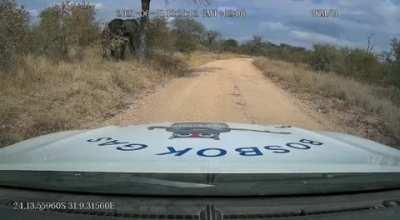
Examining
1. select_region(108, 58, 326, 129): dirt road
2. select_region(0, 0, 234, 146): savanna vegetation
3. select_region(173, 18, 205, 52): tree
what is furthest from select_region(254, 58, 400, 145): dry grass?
select_region(173, 18, 205, 52): tree

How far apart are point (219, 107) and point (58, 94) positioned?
4122 millimetres

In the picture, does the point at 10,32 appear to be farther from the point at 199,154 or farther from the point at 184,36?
the point at 184,36

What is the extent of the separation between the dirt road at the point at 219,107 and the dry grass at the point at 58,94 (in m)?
Answer: 0.72

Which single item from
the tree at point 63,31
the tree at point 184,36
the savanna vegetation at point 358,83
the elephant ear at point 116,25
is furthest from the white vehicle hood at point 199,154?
the tree at point 184,36

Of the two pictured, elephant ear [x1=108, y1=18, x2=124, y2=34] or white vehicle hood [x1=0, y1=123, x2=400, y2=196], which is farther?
elephant ear [x1=108, y1=18, x2=124, y2=34]

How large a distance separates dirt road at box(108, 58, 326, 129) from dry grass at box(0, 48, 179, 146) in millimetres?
725

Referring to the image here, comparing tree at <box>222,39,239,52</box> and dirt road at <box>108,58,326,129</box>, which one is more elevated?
dirt road at <box>108,58,326,129</box>

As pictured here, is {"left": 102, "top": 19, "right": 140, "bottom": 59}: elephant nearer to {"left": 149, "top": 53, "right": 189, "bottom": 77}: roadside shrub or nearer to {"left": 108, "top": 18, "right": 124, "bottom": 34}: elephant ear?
{"left": 108, "top": 18, "right": 124, "bottom": 34}: elephant ear

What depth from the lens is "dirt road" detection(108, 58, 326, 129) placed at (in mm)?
14086

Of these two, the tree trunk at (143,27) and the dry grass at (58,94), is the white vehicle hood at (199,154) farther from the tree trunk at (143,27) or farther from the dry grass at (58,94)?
the tree trunk at (143,27)

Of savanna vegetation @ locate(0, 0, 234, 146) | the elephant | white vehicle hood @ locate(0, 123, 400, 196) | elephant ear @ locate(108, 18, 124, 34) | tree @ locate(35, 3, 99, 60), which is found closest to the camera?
white vehicle hood @ locate(0, 123, 400, 196)

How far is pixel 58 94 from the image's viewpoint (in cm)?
1495

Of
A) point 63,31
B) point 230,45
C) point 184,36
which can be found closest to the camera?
point 63,31

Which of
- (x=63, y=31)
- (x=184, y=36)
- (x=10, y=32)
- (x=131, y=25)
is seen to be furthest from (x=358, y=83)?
(x=184, y=36)
